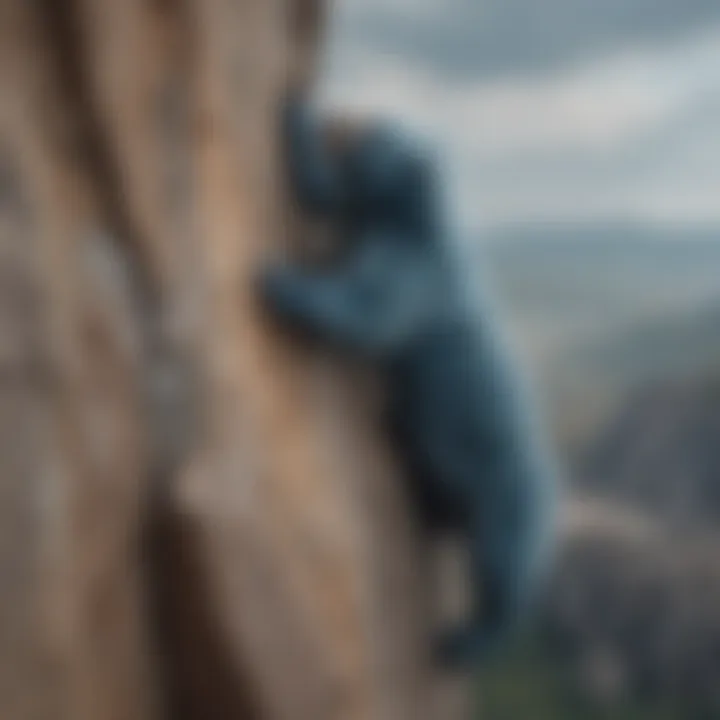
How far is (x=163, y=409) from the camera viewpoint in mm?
824

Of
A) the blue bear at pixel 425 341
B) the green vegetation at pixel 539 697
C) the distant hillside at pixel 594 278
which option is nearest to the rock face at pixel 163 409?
the blue bear at pixel 425 341

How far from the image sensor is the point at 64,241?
794 mm

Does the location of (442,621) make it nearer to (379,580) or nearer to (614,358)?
(379,580)

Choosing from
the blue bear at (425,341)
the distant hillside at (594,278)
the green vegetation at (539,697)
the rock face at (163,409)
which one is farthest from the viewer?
the green vegetation at (539,697)

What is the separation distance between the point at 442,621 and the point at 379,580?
3.5 inches

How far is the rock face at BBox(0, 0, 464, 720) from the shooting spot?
76 cm

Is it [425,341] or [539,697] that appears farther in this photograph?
[539,697]

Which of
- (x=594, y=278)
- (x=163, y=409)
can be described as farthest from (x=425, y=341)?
(x=594, y=278)

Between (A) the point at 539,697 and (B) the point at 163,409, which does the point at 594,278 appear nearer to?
(A) the point at 539,697

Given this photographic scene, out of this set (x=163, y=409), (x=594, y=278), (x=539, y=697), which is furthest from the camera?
(x=539, y=697)

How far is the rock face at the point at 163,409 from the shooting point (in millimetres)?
758

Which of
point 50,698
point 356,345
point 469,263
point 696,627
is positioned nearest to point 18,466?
point 50,698

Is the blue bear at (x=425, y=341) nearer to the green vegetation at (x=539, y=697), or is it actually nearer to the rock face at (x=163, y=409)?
the rock face at (x=163, y=409)

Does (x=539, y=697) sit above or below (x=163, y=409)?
below
